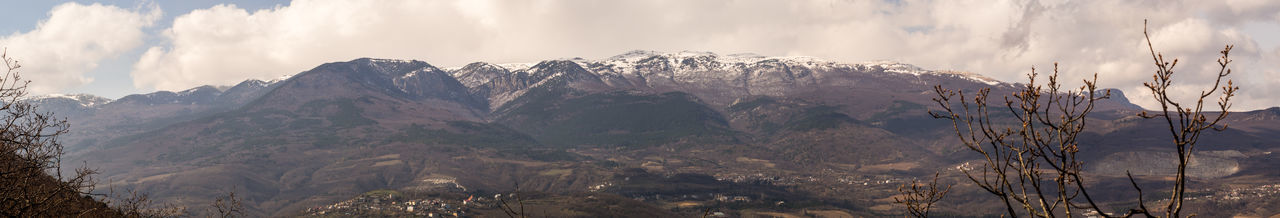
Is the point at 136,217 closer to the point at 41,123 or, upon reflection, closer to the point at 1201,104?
the point at 41,123

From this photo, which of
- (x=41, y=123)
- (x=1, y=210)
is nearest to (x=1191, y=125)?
(x=1, y=210)

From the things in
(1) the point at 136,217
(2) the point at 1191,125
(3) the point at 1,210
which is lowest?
(1) the point at 136,217

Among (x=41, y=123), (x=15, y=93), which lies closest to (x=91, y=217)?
(x=41, y=123)

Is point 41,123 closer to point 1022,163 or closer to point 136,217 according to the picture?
point 136,217

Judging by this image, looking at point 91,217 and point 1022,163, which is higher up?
point 1022,163

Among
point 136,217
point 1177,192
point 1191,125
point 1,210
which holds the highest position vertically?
point 1191,125

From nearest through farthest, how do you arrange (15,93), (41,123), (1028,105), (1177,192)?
(1177,192) < (1028,105) < (15,93) < (41,123)

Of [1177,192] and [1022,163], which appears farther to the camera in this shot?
[1022,163]

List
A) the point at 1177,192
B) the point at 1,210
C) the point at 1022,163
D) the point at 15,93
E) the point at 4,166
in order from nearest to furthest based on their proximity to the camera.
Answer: the point at 1177,192 → the point at 1022,163 → the point at 1,210 → the point at 15,93 → the point at 4,166

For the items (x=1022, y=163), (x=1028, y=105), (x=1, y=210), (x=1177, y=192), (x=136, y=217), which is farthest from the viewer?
(x=136, y=217)
